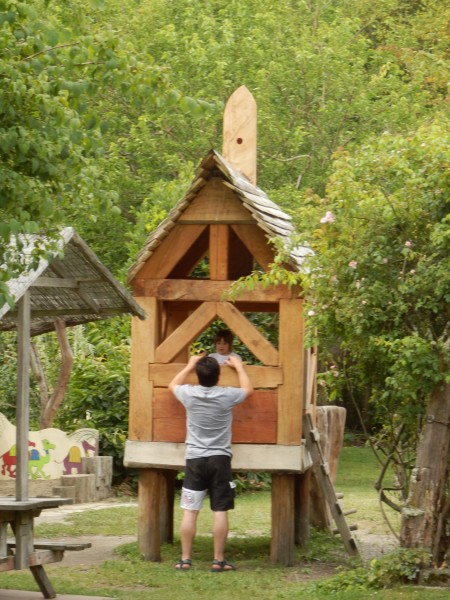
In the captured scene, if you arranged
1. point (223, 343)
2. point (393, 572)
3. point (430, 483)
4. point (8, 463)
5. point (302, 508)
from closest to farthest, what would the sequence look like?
1. point (393, 572)
2. point (430, 483)
3. point (223, 343)
4. point (302, 508)
5. point (8, 463)

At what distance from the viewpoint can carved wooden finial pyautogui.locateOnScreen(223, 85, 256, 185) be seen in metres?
12.7

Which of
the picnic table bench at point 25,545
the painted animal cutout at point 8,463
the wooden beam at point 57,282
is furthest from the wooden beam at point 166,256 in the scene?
Answer: the painted animal cutout at point 8,463

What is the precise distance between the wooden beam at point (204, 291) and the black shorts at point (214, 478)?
141 cm

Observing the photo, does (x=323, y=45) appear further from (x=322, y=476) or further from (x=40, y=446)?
(x=322, y=476)

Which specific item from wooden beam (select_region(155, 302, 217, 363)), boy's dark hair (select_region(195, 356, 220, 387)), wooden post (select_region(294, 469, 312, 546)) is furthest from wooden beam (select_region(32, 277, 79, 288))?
wooden post (select_region(294, 469, 312, 546))

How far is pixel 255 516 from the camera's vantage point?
15.2m

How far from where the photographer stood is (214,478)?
35.4 ft

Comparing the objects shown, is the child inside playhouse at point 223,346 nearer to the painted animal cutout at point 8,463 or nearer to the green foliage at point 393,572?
the green foliage at point 393,572

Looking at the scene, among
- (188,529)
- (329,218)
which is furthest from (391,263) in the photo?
(188,529)

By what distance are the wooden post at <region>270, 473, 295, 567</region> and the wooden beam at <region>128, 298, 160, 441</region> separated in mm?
1221

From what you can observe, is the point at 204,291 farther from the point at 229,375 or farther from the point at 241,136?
the point at 241,136

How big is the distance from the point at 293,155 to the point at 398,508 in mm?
14886

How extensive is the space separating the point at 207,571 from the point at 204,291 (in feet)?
7.86

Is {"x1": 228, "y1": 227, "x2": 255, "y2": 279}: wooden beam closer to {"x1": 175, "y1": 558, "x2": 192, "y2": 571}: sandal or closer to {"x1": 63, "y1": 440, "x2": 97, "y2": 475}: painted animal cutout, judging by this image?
{"x1": 175, "y1": 558, "x2": 192, "y2": 571}: sandal
